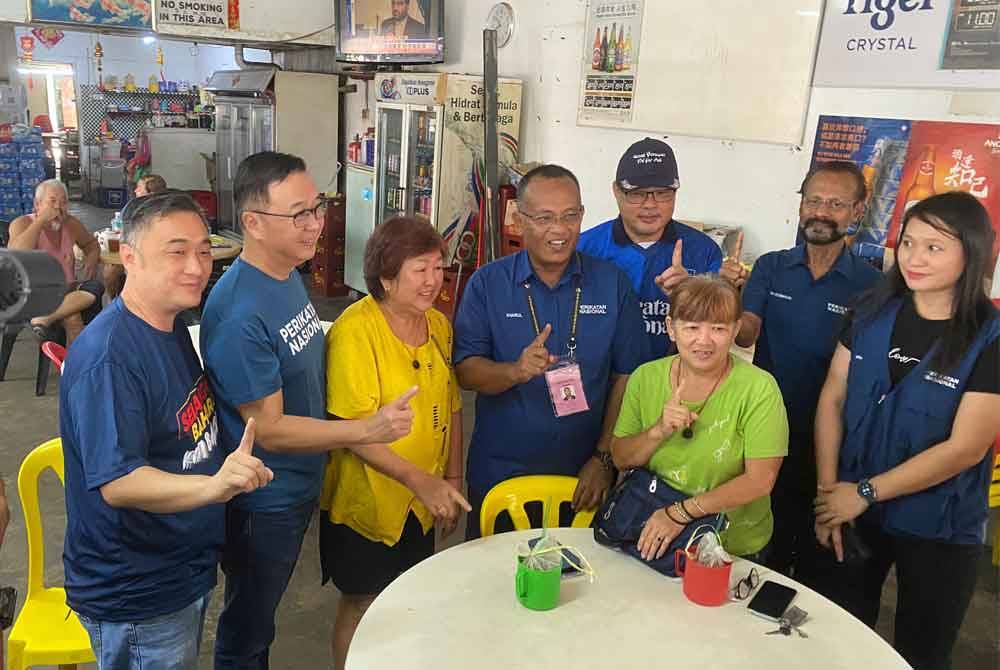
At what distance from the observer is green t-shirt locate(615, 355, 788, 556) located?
1905 mm

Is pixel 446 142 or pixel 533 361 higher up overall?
pixel 446 142

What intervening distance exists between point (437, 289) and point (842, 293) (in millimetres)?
1293

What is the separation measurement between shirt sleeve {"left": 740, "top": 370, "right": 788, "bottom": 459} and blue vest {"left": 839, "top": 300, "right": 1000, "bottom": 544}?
1.06ft

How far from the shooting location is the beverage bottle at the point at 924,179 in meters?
3.53

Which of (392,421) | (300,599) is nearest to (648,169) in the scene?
(392,421)

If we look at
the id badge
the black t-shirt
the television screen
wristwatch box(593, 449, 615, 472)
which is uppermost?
the television screen

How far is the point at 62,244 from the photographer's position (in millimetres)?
5137

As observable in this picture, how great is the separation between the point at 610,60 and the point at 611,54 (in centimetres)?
4

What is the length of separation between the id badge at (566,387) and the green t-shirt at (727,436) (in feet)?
0.76

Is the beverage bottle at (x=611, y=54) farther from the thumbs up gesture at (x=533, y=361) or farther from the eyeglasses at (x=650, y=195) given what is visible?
the thumbs up gesture at (x=533, y=361)

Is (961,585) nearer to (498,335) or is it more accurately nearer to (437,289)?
(498,335)

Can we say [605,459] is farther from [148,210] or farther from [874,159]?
[874,159]

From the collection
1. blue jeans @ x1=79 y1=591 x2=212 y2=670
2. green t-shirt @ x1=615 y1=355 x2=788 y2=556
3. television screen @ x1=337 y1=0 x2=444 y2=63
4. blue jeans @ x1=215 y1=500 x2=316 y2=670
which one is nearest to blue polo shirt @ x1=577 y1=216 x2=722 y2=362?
green t-shirt @ x1=615 y1=355 x2=788 y2=556

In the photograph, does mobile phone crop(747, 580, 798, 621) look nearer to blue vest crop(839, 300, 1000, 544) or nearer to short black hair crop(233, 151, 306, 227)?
blue vest crop(839, 300, 1000, 544)
